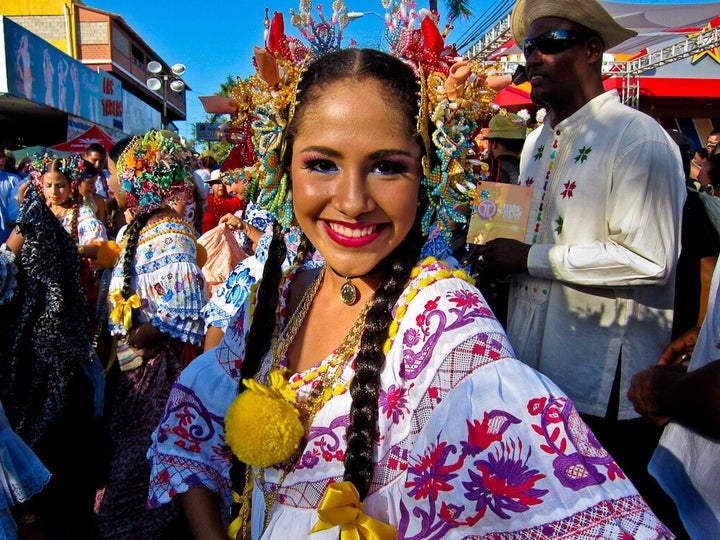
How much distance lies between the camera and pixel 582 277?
2150 millimetres

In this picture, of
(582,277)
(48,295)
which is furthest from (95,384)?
(582,277)

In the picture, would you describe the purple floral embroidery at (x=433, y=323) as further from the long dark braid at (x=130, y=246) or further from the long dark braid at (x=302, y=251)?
the long dark braid at (x=130, y=246)

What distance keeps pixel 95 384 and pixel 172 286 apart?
826 millimetres

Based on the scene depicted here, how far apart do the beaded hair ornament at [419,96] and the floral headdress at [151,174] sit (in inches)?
88.5

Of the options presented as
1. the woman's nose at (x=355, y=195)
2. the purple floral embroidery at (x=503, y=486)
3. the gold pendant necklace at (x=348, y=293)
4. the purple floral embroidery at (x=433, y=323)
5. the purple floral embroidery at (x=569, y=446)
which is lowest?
the purple floral embroidery at (x=503, y=486)

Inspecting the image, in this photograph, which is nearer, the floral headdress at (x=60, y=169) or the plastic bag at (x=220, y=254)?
the plastic bag at (x=220, y=254)

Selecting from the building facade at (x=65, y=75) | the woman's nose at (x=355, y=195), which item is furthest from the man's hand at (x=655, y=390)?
the building facade at (x=65, y=75)

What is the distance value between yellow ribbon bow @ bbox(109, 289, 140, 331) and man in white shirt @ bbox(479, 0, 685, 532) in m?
2.26

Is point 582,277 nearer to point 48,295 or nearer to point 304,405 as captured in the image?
point 304,405

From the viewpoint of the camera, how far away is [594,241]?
7.23 feet

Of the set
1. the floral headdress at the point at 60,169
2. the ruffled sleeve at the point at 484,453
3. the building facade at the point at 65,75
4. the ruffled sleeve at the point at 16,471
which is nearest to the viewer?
the ruffled sleeve at the point at 484,453

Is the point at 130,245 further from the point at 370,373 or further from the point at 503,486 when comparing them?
the point at 503,486

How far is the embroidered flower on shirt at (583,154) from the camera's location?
2268 mm

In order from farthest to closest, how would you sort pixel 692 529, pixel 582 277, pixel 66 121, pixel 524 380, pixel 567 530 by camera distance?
pixel 66 121 → pixel 582 277 → pixel 692 529 → pixel 524 380 → pixel 567 530
